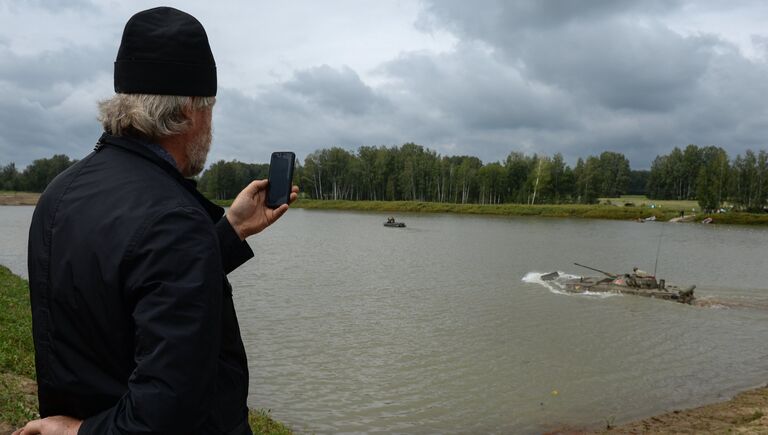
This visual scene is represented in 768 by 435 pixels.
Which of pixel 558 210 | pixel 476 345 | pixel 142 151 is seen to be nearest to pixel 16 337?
pixel 142 151

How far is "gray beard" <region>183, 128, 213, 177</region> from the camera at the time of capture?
2365mm

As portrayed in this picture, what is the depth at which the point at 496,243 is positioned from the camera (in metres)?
52.5

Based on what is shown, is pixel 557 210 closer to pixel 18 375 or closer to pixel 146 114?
pixel 18 375

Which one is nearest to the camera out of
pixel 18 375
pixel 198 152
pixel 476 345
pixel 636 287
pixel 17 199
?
pixel 198 152

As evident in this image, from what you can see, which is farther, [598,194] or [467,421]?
[598,194]

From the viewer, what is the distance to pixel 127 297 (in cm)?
192

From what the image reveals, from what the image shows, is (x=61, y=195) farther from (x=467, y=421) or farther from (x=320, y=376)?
(x=320, y=376)

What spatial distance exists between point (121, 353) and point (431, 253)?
42.0 m

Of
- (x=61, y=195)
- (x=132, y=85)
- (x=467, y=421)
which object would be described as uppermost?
(x=132, y=85)

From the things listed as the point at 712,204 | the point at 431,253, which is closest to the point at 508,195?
the point at 712,204

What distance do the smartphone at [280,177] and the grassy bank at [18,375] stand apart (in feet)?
17.6

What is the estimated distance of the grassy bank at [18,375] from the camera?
6.59 meters

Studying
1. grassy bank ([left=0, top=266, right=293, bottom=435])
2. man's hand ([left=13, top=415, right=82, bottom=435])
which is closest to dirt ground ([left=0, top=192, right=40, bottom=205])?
grassy bank ([left=0, top=266, right=293, bottom=435])

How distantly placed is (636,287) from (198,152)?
27.6 metres
